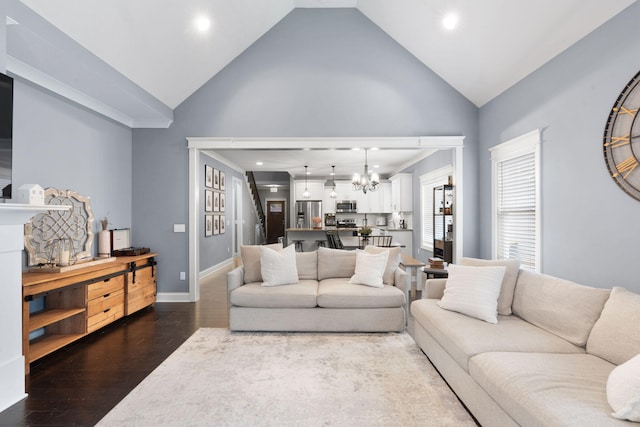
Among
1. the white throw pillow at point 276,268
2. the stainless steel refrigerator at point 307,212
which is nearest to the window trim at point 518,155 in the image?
the white throw pillow at point 276,268

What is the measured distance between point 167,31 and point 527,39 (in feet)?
12.6

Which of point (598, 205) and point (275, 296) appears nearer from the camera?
point (598, 205)

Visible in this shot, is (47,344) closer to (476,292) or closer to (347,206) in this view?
(476,292)

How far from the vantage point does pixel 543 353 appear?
207 cm

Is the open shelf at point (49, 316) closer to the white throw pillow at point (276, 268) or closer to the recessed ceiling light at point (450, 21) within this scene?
the white throw pillow at point (276, 268)

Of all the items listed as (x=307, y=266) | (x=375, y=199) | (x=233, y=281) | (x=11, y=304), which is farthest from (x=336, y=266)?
(x=375, y=199)

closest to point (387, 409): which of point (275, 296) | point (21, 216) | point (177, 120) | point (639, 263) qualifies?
point (275, 296)

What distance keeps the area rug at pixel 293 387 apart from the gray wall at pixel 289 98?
2448 millimetres

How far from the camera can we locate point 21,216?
95.0 inches

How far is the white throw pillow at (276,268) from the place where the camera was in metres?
3.84

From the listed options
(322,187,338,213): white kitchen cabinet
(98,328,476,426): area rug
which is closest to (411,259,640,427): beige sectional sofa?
(98,328,476,426): area rug

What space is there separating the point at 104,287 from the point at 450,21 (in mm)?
4877

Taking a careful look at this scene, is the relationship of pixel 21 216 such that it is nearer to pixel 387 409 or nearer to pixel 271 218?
pixel 387 409

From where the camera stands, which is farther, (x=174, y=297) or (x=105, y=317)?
(x=174, y=297)
